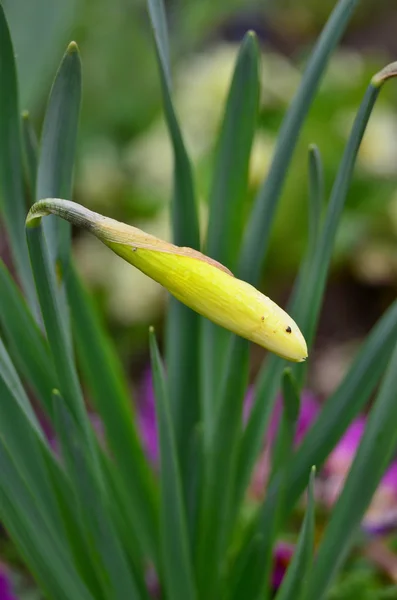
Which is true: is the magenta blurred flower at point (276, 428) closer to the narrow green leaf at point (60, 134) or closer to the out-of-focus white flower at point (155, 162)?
the narrow green leaf at point (60, 134)

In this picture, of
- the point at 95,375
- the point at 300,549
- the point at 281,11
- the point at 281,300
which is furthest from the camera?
the point at 281,11

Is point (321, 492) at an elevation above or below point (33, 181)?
below

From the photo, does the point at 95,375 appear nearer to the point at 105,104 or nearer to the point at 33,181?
the point at 33,181

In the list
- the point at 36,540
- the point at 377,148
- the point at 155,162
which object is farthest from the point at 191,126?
the point at 36,540

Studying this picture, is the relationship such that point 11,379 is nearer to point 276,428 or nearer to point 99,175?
point 276,428

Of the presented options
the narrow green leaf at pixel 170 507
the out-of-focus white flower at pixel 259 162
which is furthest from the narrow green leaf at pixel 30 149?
the out-of-focus white flower at pixel 259 162

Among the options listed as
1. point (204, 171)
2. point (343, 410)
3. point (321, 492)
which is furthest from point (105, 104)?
point (343, 410)
